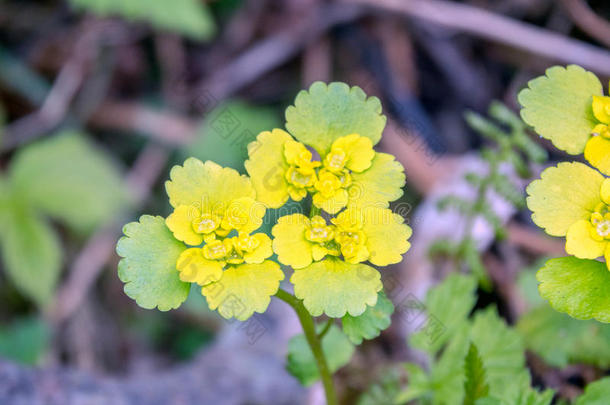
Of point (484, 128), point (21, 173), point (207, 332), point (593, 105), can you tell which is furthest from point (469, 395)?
point (21, 173)

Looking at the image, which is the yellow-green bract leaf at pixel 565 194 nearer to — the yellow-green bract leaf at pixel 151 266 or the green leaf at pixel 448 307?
the green leaf at pixel 448 307

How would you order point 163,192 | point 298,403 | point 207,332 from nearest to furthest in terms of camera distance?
1. point 298,403
2. point 207,332
3. point 163,192

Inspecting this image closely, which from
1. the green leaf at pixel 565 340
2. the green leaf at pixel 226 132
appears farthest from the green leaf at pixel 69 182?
the green leaf at pixel 565 340

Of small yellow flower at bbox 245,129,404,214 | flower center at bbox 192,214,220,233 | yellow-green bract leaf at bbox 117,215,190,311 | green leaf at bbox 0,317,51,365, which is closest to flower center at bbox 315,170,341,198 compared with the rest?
small yellow flower at bbox 245,129,404,214

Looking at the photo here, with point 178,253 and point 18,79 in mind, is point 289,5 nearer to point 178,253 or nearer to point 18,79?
point 18,79

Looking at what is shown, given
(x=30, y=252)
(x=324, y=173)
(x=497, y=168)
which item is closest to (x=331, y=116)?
(x=324, y=173)

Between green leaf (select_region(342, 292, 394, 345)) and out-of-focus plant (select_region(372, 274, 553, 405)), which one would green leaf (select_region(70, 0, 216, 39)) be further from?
A: green leaf (select_region(342, 292, 394, 345))
